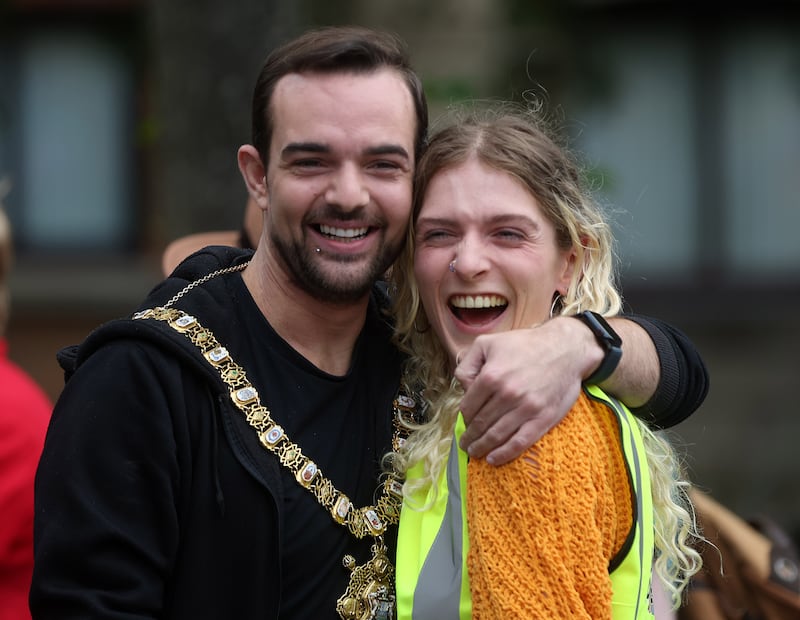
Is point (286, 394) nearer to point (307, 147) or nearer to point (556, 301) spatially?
point (307, 147)

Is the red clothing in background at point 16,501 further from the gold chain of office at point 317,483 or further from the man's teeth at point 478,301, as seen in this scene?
the man's teeth at point 478,301

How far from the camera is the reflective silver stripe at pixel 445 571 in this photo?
2.39 metres

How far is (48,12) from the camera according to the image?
7.41 metres

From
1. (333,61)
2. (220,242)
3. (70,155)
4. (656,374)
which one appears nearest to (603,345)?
(656,374)

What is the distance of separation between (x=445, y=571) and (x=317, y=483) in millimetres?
315

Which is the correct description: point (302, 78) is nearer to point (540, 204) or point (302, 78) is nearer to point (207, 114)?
point (540, 204)

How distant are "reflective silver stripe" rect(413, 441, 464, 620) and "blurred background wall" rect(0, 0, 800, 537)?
15.1ft

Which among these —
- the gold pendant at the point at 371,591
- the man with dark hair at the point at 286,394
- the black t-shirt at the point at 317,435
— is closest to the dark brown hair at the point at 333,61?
the man with dark hair at the point at 286,394

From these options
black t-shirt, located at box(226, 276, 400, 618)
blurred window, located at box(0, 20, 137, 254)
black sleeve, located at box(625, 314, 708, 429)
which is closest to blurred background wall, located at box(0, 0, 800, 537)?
blurred window, located at box(0, 20, 137, 254)

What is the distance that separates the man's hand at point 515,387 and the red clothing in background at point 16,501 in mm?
1492

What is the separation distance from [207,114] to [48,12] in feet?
11.4

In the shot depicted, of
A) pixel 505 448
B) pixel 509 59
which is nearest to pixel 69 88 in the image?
pixel 509 59

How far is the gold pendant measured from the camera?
2502mm

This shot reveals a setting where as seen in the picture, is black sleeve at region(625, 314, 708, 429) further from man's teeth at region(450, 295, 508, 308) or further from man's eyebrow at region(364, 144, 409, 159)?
man's eyebrow at region(364, 144, 409, 159)
